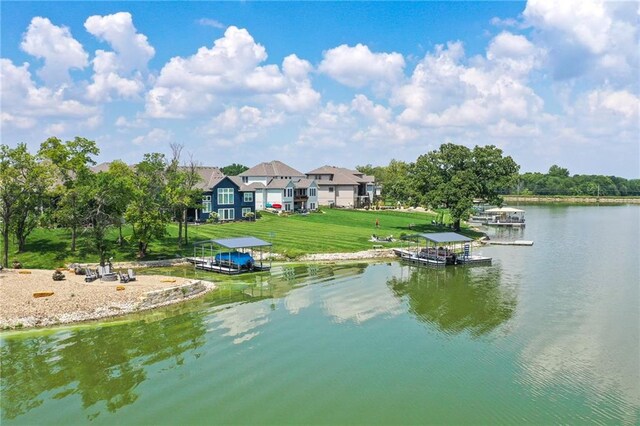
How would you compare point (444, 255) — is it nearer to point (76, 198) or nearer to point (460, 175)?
point (460, 175)

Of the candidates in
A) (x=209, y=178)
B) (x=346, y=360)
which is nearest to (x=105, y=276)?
(x=346, y=360)

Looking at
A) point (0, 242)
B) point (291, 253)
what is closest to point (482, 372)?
point (291, 253)

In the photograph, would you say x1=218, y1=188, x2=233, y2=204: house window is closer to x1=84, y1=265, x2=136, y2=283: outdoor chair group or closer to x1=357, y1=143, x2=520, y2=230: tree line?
x1=357, y1=143, x2=520, y2=230: tree line

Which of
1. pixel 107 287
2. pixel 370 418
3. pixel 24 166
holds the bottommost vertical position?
pixel 370 418

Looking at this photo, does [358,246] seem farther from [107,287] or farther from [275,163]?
[275,163]

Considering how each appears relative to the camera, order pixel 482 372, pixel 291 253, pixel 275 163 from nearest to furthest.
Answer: pixel 482 372, pixel 291 253, pixel 275 163

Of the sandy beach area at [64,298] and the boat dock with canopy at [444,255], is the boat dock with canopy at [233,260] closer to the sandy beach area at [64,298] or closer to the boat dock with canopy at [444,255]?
the sandy beach area at [64,298]
